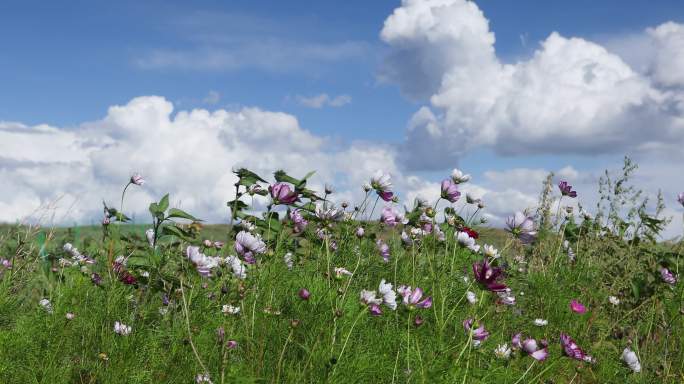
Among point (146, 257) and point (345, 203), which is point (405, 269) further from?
point (146, 257)

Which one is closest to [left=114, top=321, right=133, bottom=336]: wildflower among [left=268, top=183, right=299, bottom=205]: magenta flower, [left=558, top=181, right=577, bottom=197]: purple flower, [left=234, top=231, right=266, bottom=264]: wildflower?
[left=234, top=231, right=266, bottom=264]: wildflower

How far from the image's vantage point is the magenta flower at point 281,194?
11.4 feet

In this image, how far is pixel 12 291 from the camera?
5.04 m

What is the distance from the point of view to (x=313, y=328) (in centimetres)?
317

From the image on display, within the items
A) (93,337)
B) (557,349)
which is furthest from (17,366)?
(557,349)

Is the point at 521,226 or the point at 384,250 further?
the point at 384,250

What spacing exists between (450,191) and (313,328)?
1145 millimetres

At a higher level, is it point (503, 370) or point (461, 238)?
point (461, 238)

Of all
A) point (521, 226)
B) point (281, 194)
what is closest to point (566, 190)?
point (521, 226)

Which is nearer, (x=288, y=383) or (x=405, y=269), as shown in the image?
(x=288, y=383)

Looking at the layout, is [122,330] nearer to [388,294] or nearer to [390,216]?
[388,294]

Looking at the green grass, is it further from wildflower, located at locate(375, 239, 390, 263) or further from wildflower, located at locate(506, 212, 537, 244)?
wildflower, located at locate(506, 212, 537, 244)

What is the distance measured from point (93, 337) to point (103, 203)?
121 cm

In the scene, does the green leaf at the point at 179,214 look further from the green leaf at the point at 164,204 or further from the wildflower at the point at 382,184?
the wildflower at the point at 382,184
